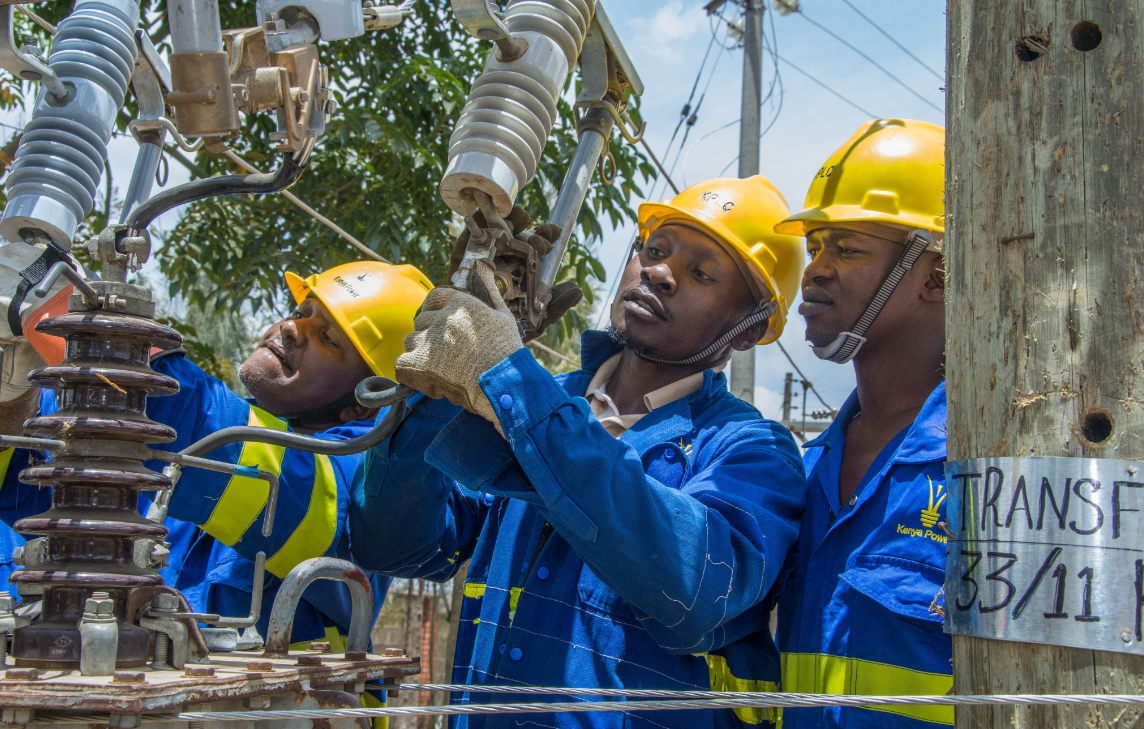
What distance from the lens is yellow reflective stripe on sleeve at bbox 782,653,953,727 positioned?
6.22 ft

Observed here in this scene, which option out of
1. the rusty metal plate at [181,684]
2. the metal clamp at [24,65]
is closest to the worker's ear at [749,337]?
the rusty metal plate at [181,684]

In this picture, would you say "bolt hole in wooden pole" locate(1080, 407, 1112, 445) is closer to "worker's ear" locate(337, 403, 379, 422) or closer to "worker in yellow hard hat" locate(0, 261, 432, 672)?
"worker in yellow hard hat" locate(0, 261, 432, 672)

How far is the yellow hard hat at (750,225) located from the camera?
277 centimetres

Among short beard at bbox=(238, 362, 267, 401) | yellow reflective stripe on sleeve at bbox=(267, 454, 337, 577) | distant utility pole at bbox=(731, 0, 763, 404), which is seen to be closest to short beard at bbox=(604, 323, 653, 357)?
yellow reflective stripe on sleeve at bbox=(267, 454, 337, 577)

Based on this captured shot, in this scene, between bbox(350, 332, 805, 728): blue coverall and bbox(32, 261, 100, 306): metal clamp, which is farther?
bbox(350, 332, 805, 728): blue coverall

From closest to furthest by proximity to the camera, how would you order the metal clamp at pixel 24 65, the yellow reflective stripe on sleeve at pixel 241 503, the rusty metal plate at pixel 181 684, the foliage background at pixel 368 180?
the rusty metal plate at pixel 181 684 < the metal clamp at pixel 24 65 < the yellow reflective stripe on sleeve at pixel 241 503 < the foliage background at pixel 368 180

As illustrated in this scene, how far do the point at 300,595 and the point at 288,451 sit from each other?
2.71 ft

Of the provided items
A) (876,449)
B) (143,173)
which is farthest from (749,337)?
(143,173)

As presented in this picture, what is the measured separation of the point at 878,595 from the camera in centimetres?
198

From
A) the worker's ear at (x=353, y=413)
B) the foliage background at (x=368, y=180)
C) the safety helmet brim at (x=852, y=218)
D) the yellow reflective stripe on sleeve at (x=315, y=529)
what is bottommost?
the yellow reflective stripe on sleeve at (x=315, y=529)

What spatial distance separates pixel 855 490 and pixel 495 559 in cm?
84

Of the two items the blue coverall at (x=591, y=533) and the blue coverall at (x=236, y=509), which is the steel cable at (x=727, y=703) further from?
the blue coverall at (x=236, y=509)

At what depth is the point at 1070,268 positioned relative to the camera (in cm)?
143

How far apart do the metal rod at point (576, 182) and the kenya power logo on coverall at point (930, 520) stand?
0.88 meters
